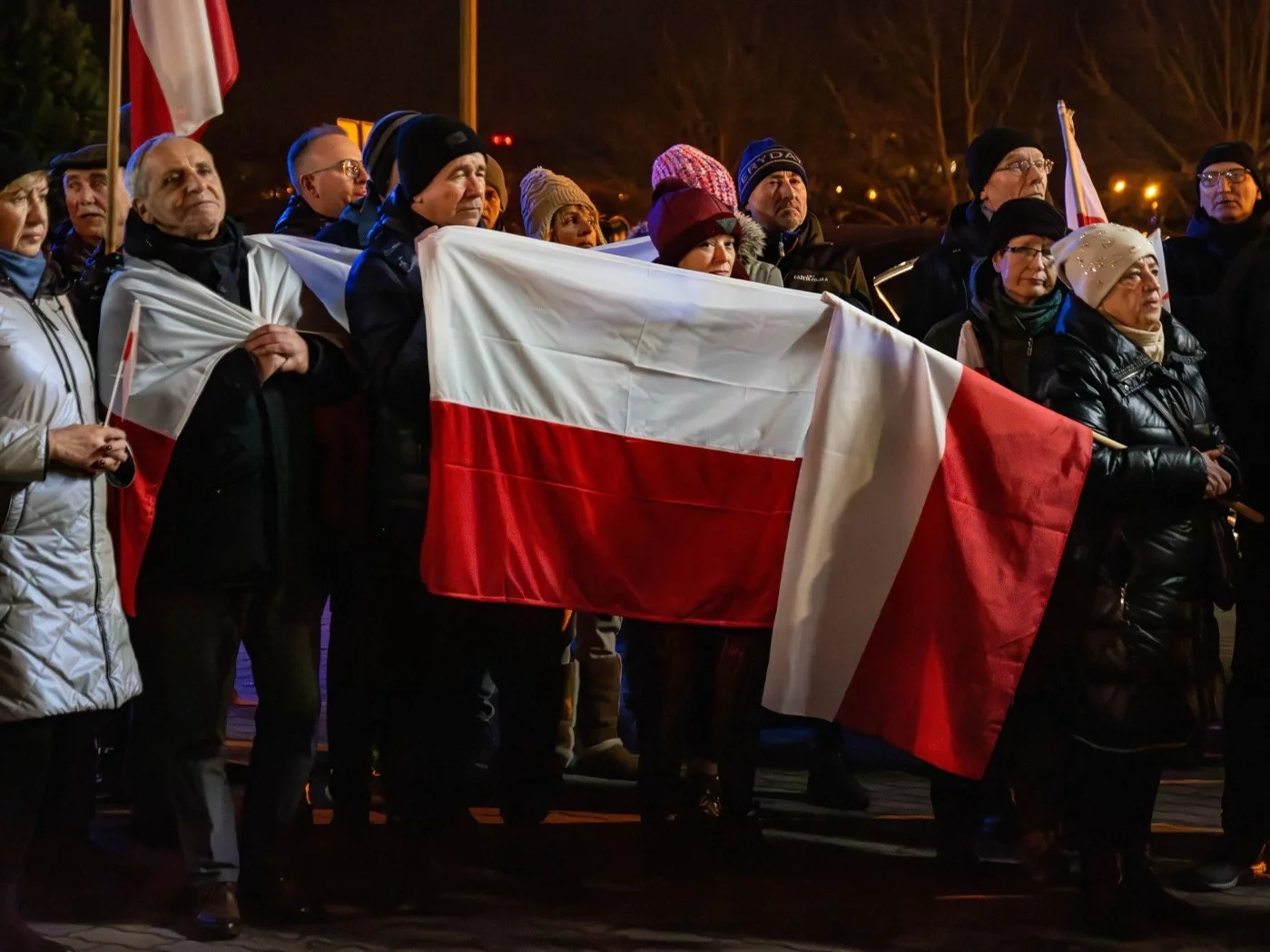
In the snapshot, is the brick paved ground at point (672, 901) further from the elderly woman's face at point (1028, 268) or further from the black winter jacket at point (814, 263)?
the black winter jacket at point (814, 263)

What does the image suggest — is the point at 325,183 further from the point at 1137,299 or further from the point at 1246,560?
the point at 1246,560

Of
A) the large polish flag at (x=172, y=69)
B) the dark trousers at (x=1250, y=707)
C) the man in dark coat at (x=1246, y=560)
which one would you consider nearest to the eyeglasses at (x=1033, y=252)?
the man in dark coat at (x=1246, y=560)

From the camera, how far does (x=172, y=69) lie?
5387mm

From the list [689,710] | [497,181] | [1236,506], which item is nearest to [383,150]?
[497,181]

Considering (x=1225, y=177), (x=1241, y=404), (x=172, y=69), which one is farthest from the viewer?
(x=1225, y=177)

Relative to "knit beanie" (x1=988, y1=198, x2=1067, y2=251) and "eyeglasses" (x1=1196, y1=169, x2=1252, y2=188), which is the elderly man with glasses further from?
"eyeglasses" (x1=1196, y1=169, x2=1252, y2=188)

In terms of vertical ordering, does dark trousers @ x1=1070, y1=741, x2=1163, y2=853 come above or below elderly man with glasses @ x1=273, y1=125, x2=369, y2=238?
below

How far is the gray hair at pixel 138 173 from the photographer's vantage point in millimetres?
4816

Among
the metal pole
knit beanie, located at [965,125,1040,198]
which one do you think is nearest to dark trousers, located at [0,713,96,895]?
knit beanie, located at [965,125,1040,198]

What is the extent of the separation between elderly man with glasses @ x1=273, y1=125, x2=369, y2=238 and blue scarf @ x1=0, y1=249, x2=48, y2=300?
2.13 metres

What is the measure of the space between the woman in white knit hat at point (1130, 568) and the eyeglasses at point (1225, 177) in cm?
156

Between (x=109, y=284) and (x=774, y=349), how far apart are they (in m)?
1.93

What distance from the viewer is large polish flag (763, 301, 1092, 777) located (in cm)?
494

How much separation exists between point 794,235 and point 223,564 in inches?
114
